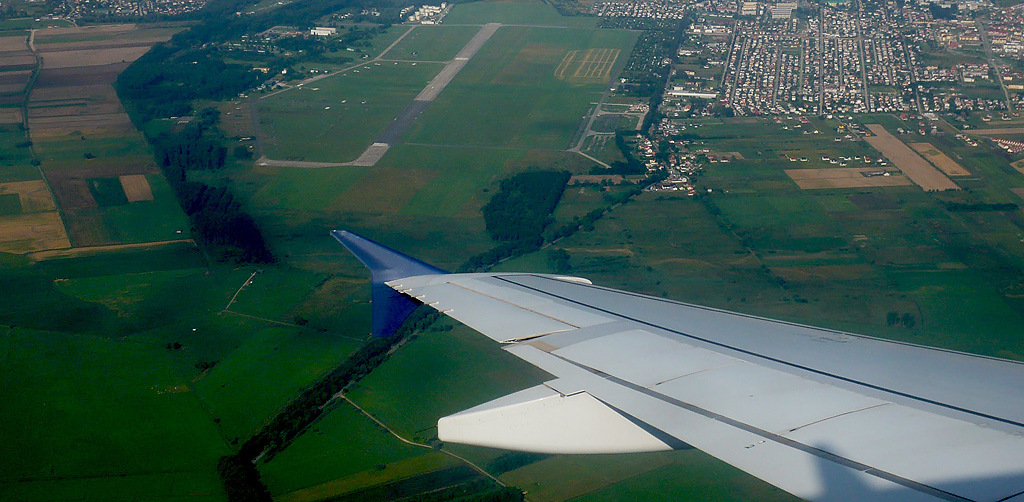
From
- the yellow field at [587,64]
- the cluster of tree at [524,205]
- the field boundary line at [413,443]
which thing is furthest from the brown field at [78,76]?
the field boundary line at [413,443]

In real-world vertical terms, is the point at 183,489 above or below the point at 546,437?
below

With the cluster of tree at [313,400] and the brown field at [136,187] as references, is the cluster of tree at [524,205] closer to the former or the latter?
the cluster of tree at [313,400]

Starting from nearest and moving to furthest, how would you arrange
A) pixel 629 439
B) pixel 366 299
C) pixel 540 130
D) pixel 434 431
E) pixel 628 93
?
pixel 629 439, pixel 434 431, pixel 366 299, pixel 540 130, pixel 628 93

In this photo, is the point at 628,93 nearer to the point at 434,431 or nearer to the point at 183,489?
the point at 434,431

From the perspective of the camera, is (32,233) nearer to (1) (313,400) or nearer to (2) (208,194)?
(2) (208,194)

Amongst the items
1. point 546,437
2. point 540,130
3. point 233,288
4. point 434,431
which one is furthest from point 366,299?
point 546,437

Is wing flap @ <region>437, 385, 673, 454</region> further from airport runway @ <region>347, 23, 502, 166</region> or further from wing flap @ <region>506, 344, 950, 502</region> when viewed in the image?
airport runway @ <region>347, 23, 502, 166</region>

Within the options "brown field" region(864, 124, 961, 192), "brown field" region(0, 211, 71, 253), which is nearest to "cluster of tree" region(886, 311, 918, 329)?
"brown field" region(864, 124, 961, 192)
